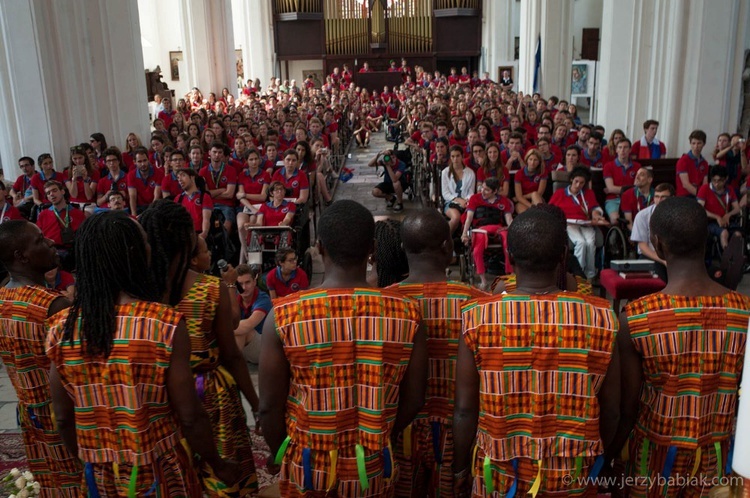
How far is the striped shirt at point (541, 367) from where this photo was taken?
2.03 m

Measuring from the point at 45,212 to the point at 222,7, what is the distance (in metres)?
16.4

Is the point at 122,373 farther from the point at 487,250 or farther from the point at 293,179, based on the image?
the point at 293,179

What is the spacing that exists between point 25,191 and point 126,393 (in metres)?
7.03

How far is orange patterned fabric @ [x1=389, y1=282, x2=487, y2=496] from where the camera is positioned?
247 centimetres

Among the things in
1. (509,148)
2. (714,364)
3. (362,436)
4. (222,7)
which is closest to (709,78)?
(509,148)

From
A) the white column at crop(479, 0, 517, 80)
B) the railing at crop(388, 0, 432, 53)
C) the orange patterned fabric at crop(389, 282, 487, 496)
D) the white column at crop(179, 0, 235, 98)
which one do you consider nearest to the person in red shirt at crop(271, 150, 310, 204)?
the orange patterned fabric at crop(389, 282, 487, 496)

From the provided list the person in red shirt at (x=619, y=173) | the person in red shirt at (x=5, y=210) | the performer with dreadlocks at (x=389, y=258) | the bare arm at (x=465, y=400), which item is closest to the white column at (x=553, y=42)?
the person in red shirt at (x=619, y=173)

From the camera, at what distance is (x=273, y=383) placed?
2242 millimetres

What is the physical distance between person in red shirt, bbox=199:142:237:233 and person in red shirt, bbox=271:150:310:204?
55 cm

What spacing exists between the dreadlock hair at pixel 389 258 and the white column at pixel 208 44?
18765mm

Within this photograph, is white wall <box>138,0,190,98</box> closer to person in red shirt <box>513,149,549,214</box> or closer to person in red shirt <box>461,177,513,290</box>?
person in red shirt <box>513,149,549,214</box>

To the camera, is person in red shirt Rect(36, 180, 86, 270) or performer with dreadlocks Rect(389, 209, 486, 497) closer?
performer with dreadlocks Rect(389, 209, 486, 497)

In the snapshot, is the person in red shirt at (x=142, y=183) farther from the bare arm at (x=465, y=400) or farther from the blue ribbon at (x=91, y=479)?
the bare arm at (x=465, y=400)

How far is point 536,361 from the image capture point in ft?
6.77
